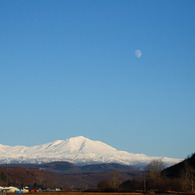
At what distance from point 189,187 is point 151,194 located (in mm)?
31792

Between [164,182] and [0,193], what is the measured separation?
88901 millimetres

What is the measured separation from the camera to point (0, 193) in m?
140

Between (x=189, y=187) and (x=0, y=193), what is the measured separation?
83.3 m

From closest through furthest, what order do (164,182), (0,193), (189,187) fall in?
(0,193)
(189,187)
(164,182)

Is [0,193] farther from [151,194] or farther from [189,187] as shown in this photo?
[189,187]

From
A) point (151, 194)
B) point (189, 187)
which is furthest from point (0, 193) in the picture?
point (189, 187)

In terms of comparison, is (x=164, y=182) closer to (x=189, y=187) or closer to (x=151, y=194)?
(x=189, y=187)

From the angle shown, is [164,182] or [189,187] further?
[164,182]

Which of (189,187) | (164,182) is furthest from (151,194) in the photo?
(164,182)

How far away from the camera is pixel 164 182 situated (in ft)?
630

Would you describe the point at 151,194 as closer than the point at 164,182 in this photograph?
Yes

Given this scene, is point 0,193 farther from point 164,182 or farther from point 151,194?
point 164,182

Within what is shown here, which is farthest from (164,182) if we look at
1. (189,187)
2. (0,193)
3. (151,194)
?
(0,193)

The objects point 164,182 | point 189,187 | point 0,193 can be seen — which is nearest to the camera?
point 0,193
